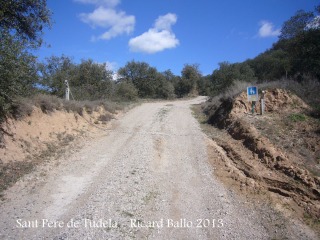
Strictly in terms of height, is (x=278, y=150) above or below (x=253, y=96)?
below

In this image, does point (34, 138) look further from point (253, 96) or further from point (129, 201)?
point (253, 96)

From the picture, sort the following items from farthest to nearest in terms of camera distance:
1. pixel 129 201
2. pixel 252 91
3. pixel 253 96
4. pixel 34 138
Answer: pixel 252 91
pixel 253 96
pixel 34 138
pixel 129 201

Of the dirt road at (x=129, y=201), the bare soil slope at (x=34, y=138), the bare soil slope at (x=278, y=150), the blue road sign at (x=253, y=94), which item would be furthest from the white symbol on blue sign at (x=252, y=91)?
the bare soil slope at (x=34, y=138)

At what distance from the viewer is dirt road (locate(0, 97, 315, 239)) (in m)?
6.13

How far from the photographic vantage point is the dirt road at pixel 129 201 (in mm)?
6133

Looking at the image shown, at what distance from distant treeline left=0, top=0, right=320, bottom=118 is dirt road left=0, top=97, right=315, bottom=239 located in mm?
3647

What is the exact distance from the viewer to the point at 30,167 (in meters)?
9.66

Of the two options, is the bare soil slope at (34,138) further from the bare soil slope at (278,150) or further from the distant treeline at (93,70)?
the bare soil slope at (278,150)

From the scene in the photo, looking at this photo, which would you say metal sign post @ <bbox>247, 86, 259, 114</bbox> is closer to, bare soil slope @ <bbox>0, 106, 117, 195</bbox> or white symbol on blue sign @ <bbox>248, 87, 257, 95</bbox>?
white symbol on blue sign @ <bbox>248, 87, 257, 95</bbox>

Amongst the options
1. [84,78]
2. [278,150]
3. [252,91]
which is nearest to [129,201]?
[278,150]

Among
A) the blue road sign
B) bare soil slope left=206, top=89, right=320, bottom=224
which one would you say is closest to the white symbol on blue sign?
the blue road sign

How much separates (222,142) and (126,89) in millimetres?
26655

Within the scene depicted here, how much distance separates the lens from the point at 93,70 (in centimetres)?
2911

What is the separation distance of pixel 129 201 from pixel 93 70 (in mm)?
23752
